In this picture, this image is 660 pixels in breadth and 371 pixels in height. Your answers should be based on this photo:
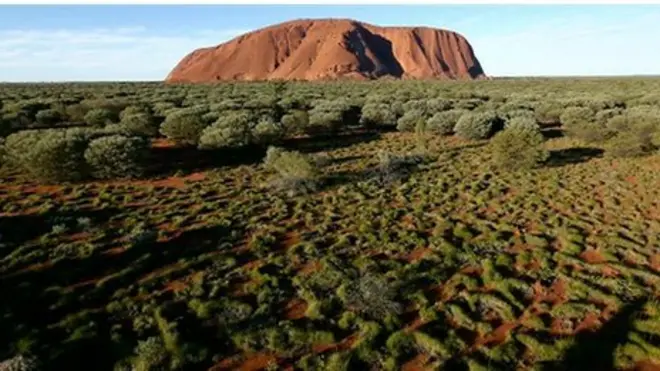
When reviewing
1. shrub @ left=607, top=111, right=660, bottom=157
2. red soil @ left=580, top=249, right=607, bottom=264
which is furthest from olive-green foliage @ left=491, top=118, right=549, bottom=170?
red soil @ left=580, top=249, right=607, bottom=264

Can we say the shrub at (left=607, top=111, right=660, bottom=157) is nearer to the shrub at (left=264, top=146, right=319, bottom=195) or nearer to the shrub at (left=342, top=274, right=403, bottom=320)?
the shrub at (left=264, top=146, right=319, bottom=195)

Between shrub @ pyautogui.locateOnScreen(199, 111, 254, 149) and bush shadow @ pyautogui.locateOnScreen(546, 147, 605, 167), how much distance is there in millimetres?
14116

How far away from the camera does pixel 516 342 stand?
8719mm

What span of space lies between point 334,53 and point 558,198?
136682 mm

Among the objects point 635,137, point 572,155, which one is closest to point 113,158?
point 572,155

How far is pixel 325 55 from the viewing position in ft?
492

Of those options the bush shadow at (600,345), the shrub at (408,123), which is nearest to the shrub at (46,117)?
the shrub at (408,123)

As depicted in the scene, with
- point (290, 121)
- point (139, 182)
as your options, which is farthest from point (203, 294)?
point (290, 121)

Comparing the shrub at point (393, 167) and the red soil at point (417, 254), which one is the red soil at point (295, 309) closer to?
the red soil at point (417, 254)

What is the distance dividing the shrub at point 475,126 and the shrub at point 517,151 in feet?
16.7

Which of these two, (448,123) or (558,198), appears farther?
(448,123)

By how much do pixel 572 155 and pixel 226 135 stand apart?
54.1 ft

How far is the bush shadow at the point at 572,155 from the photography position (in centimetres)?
2240

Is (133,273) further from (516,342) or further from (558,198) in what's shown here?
(558,198)
